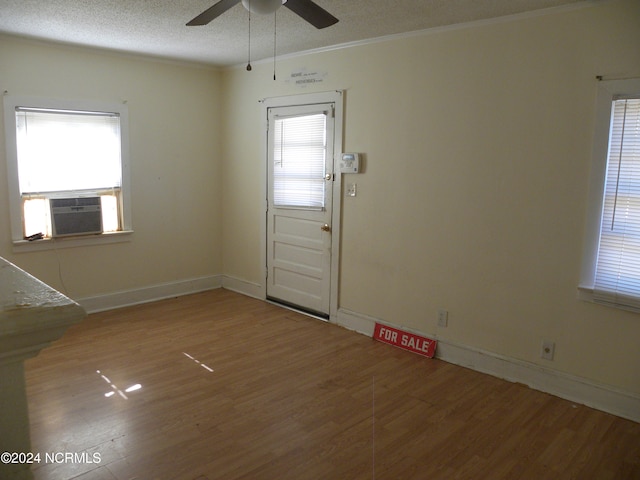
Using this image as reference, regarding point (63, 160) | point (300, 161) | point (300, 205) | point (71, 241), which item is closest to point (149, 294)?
point (71, 241)

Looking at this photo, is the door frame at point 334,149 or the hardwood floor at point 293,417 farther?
the door frame at point 334,149

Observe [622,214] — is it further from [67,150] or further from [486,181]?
[67,150]

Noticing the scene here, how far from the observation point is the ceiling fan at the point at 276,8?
2352mm

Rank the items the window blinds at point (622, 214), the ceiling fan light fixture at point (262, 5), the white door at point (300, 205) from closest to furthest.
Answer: the ceiling fan light fixture at point (262, 5), the window blinds at point (622, 214), the white door at point (300, 205)

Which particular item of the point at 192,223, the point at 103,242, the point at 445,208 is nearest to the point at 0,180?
the point at 103,242

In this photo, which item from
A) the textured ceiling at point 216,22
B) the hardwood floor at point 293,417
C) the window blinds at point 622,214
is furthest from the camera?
the textured ceiling at point 216,22

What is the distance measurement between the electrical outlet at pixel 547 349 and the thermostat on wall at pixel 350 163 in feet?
6.84

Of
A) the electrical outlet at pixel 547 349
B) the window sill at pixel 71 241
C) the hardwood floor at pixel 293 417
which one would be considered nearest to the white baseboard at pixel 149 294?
the window sill at pixel 71 241

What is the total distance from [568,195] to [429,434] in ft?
5.87

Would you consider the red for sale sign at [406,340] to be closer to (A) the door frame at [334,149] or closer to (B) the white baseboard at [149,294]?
(A) the door frame at [334,149]

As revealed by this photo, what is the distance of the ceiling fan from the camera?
92.6 inches

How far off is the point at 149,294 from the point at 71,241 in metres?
1.03

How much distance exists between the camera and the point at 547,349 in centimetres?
334

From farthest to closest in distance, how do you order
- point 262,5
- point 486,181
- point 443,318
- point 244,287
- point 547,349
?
point 244,287
point 443,318
point 486,181
point 547,349
point 262,5
